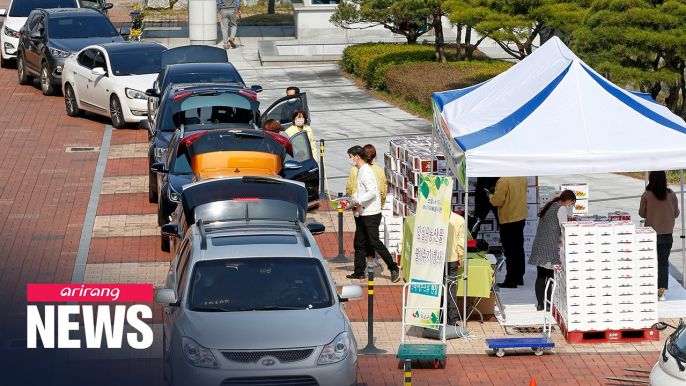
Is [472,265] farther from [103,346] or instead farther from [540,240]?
[103,346]

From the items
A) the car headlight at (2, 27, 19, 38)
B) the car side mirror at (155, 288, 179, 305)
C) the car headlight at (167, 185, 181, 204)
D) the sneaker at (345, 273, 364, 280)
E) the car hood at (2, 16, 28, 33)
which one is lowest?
the sneaker at (345, 273, 364, 280)

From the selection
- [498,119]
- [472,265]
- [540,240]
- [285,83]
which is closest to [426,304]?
[472,265]

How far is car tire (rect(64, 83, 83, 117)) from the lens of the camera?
24766 millimetres

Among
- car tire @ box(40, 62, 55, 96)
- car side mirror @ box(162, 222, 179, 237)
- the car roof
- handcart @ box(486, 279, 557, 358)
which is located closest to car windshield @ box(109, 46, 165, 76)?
the car roof

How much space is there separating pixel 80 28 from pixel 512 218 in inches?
679

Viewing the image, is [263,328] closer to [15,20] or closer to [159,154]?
[159,154]

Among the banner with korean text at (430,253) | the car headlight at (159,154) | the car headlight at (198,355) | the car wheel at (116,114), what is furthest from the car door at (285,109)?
Answer: the car headlight at (198,355)

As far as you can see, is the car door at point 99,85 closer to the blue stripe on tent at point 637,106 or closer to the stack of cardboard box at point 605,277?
the blue stripe on tent at point 637,106

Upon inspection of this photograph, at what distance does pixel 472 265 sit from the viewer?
1248cm

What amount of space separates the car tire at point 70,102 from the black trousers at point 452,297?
14748mm

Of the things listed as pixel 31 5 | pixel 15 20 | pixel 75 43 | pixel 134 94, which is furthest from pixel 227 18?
pixel 134 94

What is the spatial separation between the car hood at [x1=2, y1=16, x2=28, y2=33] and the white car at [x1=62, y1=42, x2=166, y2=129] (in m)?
5.83

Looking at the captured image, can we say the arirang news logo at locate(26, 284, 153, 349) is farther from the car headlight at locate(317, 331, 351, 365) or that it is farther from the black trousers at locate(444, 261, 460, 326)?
the black trousers at locate(444, 261, 460, 326)

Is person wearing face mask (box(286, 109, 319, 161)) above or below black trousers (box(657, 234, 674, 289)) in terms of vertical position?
above
